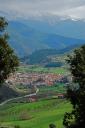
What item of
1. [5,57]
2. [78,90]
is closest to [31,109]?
[78,90]

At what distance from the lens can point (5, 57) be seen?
34156 millimetres

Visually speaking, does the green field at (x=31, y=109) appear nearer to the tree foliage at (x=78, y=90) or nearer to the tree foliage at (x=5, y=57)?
the tree foliage at (x=78, y=90)

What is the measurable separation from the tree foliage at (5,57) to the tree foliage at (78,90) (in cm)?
1135

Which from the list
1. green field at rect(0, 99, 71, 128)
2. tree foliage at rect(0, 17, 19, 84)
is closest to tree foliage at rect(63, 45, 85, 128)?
tree foliage at rect(0, 17, 19, 84)

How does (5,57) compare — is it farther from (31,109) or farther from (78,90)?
(31,109)

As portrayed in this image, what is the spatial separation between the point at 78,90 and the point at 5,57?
46.0 ft

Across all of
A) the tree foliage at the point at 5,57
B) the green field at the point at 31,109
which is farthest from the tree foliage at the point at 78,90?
the green field at the point at 31,109

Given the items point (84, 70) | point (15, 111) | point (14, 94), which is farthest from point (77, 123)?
point (14, 94)

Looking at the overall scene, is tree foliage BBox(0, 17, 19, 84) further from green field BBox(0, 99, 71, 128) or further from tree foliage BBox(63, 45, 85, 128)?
green field BBox(0, 99, 71, 128)

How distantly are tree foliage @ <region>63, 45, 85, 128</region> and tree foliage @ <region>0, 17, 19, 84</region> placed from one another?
447 inches

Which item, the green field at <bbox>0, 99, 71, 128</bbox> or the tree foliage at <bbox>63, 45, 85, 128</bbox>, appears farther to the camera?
the green field at <bbox>0, 99, 71, 128</bbox>

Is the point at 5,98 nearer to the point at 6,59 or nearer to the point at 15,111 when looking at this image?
the point at 15,111

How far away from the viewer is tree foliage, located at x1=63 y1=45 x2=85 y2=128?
4419cm

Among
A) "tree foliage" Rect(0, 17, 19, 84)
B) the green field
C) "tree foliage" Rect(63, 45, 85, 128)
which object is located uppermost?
"tree foliage" Rect(0, 17, 19, 84)
